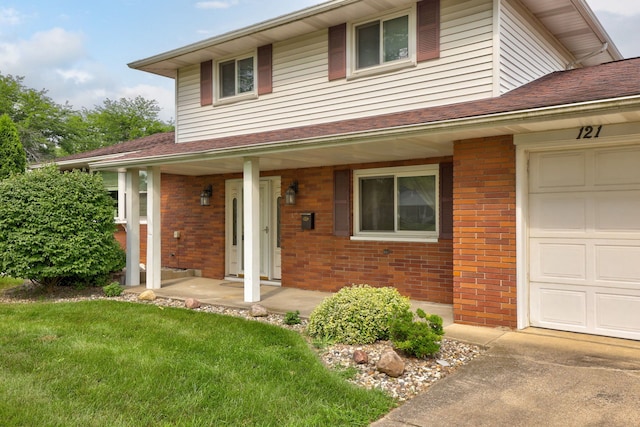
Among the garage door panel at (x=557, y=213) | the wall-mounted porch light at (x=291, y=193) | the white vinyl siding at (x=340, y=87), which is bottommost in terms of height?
the garage door panel at (x=557, y=213)

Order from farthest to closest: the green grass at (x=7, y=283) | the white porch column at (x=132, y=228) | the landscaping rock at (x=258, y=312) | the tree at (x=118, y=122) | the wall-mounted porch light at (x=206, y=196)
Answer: the tree at (x=118, y=122), the wall-mounted porch light at (x=206, y=196), the green grass at (x=7, y=283), the white porch column at (x=132, y=228), the landscaping rock at (x=258, y=312)

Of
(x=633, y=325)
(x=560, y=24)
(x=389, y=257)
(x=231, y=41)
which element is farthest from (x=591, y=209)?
(x=231, y=41)

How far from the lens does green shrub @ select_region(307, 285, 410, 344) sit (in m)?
5.27

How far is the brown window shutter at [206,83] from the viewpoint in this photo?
10102mm

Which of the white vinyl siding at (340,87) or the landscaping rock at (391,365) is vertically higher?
the white vinyl siding at (340,87)

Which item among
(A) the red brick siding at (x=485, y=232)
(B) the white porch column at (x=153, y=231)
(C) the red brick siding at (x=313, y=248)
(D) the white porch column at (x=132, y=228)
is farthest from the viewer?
(D) the white porch column at (x=132, y=228)

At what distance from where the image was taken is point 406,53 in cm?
765

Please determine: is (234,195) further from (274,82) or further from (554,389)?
(554,389)

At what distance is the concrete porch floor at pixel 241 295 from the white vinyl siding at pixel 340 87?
3.17 m

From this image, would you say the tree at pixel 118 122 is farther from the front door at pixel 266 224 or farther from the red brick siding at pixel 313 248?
the front door at pixel 266 224

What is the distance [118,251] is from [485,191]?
23.6ft

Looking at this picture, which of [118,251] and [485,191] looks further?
[118,251]

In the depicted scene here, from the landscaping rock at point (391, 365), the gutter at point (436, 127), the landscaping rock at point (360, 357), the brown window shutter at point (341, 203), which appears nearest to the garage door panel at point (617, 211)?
the gutter at point (436, 127)

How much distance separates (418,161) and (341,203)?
5.48 ft
